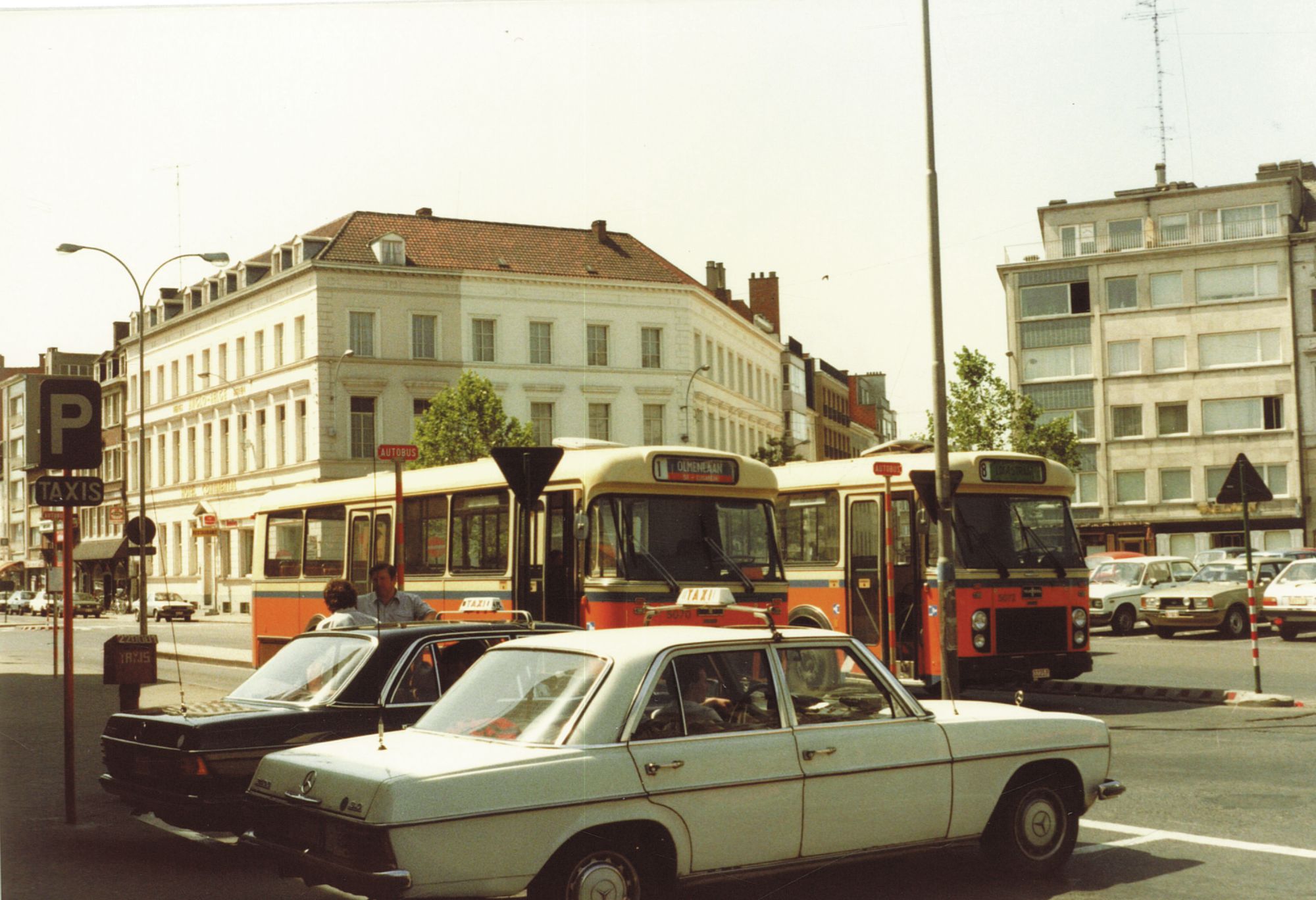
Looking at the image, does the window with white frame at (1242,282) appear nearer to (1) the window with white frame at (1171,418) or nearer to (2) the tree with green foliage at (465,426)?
(1) the window with white frame at (1171,418)

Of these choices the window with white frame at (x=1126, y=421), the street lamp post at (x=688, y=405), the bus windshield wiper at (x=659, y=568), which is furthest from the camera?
the window with white frame at (x=1126, y=421)

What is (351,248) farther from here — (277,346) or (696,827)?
(696,827)

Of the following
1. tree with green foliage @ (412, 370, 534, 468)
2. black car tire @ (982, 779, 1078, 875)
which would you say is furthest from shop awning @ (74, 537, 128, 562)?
black car tire @ (982, 779, 1078, 875)

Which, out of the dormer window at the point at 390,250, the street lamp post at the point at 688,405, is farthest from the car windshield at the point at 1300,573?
the dormer window at the point at 390,250

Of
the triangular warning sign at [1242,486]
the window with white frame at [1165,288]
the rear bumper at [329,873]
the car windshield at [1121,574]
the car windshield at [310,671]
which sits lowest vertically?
the rear bumper at [329,873]

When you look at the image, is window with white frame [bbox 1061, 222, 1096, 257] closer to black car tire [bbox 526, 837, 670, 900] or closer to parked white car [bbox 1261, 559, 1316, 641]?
parked white car [bbox 1261, 559, 1316, 641]

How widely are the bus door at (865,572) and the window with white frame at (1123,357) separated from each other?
4997 centimetres

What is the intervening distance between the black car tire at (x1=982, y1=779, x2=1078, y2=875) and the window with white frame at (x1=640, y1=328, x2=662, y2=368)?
55.8ft

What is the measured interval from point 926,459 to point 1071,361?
51869 millimetres

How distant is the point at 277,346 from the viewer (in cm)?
2434

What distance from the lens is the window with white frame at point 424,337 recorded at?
2302 cm

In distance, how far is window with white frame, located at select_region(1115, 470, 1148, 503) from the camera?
6347 centimetres

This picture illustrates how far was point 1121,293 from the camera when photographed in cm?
6412

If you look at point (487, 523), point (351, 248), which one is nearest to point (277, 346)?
point (351, 248)
